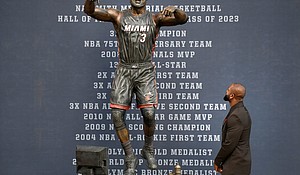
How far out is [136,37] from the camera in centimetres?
386

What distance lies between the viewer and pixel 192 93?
5.05 meters

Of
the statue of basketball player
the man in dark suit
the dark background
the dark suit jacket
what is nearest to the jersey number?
the statue of basketball player

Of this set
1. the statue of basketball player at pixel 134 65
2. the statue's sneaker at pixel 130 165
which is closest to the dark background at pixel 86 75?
the statue of basketball player at pixel 134 65

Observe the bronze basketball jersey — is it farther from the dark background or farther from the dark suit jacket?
the dark background

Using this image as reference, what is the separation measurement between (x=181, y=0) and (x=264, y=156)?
2156 mm

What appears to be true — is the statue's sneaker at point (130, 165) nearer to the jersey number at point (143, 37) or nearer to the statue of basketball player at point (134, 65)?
the statue of basketball player at point (134, 65)

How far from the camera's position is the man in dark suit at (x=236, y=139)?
3582 millimetres

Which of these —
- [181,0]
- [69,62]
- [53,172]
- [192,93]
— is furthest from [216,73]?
[53,172]

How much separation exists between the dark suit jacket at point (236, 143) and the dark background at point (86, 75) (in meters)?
1.34

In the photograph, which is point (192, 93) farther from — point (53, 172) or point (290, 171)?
point (53, 172)

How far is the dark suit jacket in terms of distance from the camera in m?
3.58

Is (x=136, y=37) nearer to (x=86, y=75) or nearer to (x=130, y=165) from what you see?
(x=130, y=165)

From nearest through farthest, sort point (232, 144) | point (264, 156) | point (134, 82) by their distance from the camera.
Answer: point (232, 144)
point (134, 82)
point (264, 156)

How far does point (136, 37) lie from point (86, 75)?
1448 millimetres
